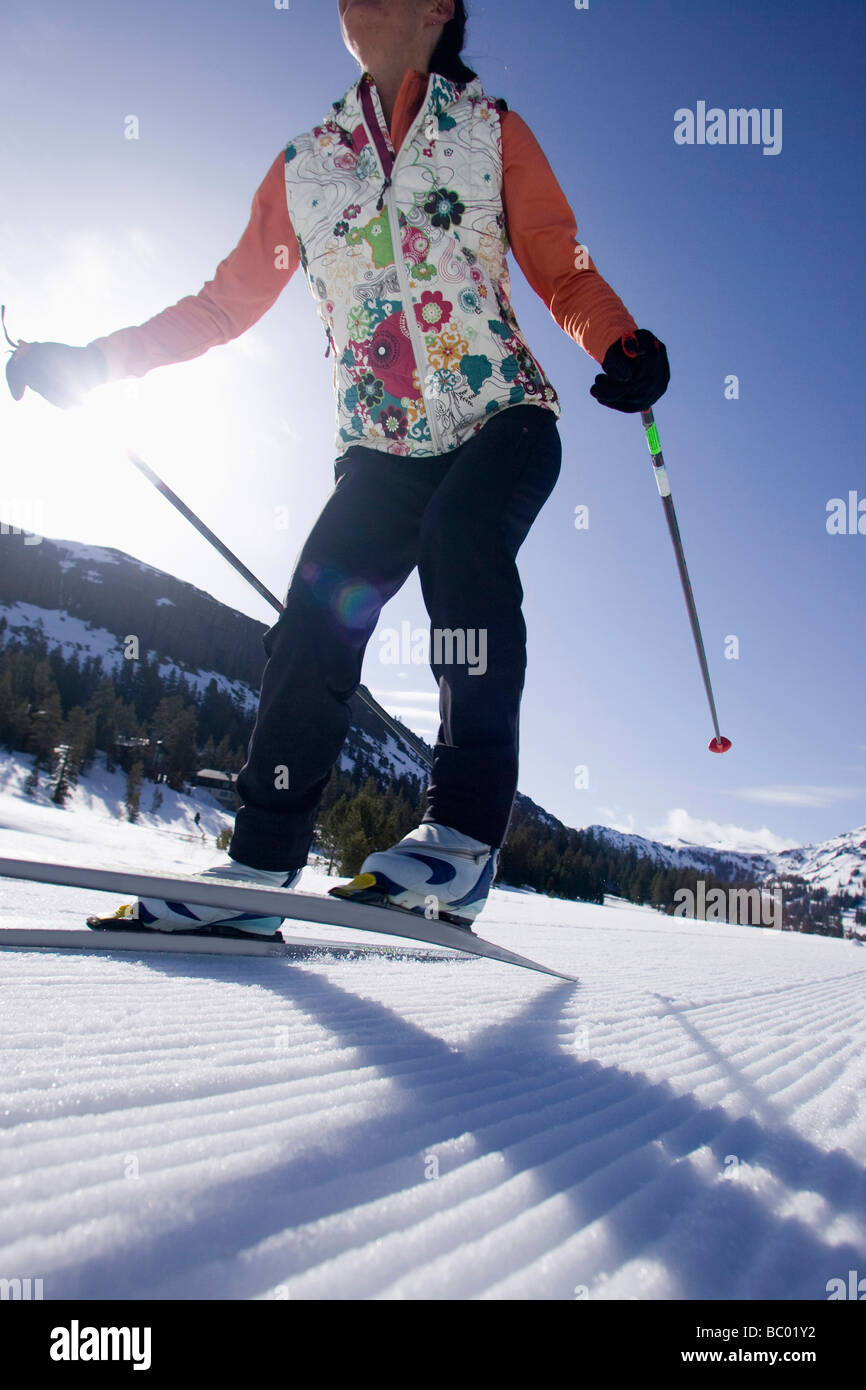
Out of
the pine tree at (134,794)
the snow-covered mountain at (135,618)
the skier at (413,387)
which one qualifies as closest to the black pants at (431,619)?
the skier at (413,387)

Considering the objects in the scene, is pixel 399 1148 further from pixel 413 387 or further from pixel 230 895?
pixel 413 387

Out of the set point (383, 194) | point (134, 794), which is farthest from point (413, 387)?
point (134, 794)

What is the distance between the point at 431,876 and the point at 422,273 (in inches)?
54.6

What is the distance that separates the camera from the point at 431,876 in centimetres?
123

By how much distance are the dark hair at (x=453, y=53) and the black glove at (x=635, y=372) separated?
1.02 metres

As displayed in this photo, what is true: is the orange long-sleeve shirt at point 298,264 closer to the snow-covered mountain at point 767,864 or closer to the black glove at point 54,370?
the black glove at point 54,370

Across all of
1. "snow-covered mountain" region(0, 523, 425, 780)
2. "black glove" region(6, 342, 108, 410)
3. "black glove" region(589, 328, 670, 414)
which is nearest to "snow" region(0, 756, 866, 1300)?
"black glove" region(589, 328, 670, 414)

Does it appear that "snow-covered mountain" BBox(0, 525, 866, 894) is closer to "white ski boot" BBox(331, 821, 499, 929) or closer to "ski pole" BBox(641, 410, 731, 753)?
"ski pole" BBox(641, 410, 731, 753)

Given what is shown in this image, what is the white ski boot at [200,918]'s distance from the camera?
1.24 metres

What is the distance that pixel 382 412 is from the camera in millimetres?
1705

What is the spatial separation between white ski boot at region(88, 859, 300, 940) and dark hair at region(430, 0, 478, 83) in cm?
203

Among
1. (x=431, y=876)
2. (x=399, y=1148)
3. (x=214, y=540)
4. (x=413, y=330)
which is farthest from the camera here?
(x=214, y=540)

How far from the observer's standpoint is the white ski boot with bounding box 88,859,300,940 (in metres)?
1.24
